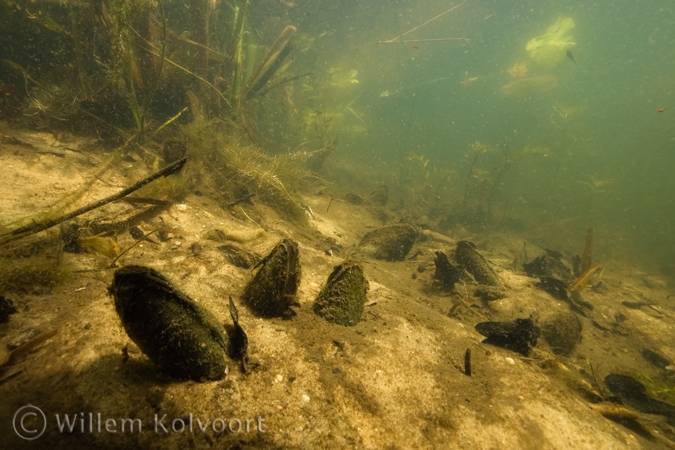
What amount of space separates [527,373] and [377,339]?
1.56 metres

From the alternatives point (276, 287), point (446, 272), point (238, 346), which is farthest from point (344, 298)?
point (446, 272)

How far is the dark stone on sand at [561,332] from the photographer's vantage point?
471 cm

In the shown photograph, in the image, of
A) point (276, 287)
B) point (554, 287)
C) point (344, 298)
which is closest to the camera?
point (276, 287)

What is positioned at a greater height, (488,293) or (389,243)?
(488,293)

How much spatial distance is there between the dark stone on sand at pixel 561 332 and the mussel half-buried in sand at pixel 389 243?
301cm

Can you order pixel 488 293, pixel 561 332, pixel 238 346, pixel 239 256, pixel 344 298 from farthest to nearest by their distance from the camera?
pixel 488 293 < pixel 561 332 < pixel 239 256 < pixel 344 298 < pixel 238 346

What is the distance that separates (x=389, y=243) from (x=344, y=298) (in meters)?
A: 4.10

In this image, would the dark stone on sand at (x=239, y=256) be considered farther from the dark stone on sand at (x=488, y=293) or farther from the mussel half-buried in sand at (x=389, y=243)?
the dark stone on sand at (x=488, y=293)

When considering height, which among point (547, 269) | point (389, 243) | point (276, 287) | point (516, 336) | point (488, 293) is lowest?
point (389, 243)

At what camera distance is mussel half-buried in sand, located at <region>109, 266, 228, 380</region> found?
1424 millimetres

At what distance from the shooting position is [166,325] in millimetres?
1501

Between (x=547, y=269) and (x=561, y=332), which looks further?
(x=547, y=269)

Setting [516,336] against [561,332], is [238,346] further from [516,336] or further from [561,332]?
[561,332]

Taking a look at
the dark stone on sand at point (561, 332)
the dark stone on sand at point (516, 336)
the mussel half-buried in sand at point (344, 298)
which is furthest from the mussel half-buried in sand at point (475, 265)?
the mussel half-buried in sand at point (344, 298)
